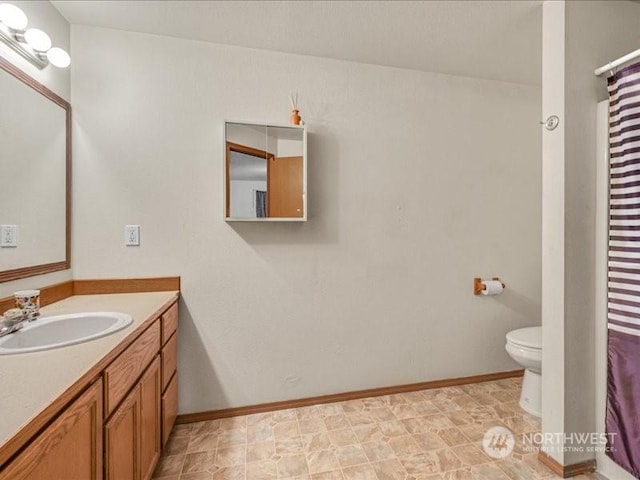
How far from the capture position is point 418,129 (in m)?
2.27

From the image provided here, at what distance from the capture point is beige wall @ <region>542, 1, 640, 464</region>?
147cm

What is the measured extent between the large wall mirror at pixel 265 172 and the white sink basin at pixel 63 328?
2.63ft

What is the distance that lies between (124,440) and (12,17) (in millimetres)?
1754

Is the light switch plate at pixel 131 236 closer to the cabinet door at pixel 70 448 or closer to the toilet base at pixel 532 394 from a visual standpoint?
the cabinet door at pixel 70 448

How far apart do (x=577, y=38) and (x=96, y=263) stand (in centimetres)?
278

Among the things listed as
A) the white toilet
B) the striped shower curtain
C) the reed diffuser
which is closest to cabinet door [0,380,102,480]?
the reed diffuser

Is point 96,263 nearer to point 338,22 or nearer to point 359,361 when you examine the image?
point 359,361

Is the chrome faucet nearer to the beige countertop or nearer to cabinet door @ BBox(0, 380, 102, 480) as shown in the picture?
the beige countertop

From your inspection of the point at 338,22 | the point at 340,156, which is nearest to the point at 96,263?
the point at 340,156

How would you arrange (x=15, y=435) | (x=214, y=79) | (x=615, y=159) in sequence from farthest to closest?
(x=214, y=79) → (x=615, y=159) → (x=15, y=435)

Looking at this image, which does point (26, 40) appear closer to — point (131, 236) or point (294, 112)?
point (131, 236)

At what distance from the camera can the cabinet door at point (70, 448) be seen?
24.1 inches

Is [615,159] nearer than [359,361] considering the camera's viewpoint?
Yes

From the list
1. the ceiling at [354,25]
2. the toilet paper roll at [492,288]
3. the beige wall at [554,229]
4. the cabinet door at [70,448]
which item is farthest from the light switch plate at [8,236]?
the toilet paper roll at [492,288]
